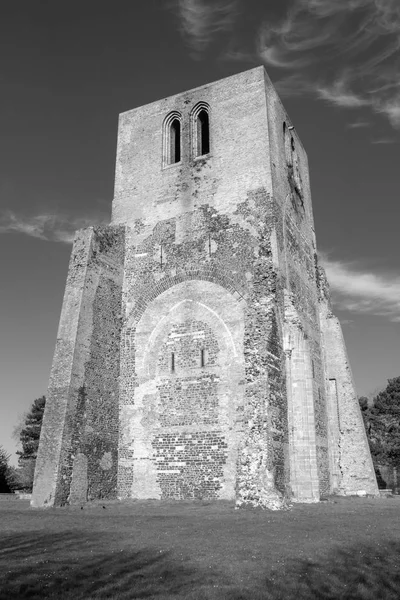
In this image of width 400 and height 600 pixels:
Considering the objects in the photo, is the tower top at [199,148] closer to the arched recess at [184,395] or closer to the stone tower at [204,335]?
the stone tower at [204,335]

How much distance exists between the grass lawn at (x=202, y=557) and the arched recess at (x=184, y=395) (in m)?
4.25

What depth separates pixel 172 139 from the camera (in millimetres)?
22594

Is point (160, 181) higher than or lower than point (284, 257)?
higher

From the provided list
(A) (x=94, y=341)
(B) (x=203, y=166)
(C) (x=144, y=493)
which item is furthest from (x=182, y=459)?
(B) (x=203, y=166)

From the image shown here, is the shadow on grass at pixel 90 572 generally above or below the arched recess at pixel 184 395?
below

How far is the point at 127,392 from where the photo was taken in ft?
61.1

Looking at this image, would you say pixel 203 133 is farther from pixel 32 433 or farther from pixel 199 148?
pixel 32 433

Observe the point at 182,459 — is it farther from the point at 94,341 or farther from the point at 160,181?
the point at 160,181

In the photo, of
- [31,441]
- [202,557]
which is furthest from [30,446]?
[202,557]

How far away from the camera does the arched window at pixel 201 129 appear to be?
21.5 m

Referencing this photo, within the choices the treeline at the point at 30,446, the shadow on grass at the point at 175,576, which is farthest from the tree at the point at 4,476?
the shadow on grass at the point at 175,576

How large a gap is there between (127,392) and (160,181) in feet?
27.9

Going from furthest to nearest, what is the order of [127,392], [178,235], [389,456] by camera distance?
[389,456] → [178,235] → [127,392]

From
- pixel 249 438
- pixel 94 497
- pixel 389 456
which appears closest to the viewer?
pixel 249 438
